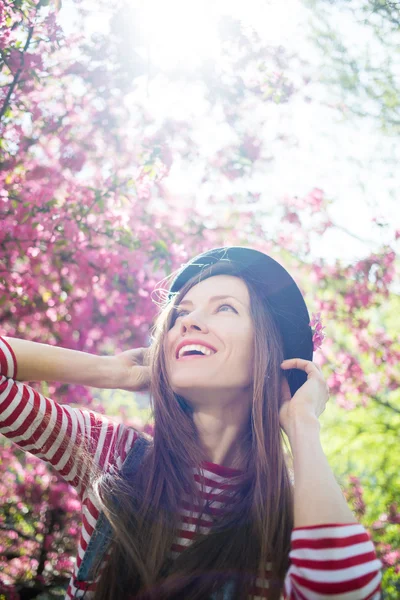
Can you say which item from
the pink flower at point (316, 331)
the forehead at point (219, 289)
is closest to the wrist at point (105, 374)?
the forehead at point (219, 289)

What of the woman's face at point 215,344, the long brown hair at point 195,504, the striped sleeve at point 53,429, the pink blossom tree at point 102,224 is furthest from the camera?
the pink blossom tree at point 102,224

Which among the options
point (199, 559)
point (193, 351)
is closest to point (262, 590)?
point (199, 559)

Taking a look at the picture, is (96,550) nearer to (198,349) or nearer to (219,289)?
(198,349)

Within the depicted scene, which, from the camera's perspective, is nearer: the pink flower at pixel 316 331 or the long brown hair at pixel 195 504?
the long brown hair at pixel 195 504

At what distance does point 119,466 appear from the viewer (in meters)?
1.62

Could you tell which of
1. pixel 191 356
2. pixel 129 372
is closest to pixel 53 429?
pixel 129 372

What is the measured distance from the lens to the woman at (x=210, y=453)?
121cm

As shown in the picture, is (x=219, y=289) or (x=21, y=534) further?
(x=21, y=534)

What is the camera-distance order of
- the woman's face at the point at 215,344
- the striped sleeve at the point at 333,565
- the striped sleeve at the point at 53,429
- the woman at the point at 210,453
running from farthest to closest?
the woman's face at the point at 215,344 → the striped sleeve at the point at 53,429 → the woman at the point at 210,453 → the striped sleeve at the point at 333,565

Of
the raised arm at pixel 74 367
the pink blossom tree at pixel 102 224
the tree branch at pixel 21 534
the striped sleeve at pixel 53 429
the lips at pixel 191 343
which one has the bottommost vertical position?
the tree branch at pixel 21 534

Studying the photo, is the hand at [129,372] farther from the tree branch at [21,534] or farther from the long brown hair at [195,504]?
the tree branch at [21,534]

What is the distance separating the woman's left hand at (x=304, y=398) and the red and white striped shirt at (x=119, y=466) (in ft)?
0.95

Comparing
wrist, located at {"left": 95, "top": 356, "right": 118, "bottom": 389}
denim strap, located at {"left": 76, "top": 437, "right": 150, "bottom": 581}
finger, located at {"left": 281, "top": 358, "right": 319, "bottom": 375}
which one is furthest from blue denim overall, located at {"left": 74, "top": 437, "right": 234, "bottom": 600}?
finger, located at {"left": 281, "top": 358, "right": 319, "bottom": 375}

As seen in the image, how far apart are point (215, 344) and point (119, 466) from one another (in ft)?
1.79
